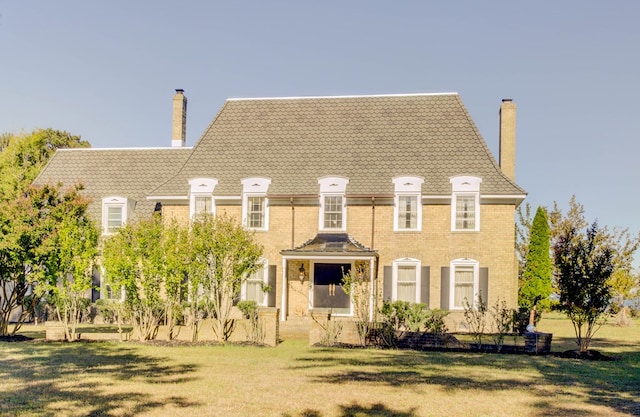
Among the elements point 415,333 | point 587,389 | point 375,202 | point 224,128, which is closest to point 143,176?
point 224,128

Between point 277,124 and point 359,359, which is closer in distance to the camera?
point 359,359

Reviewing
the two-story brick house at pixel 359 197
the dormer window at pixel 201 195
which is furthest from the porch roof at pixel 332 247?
the dormer window at pixel 201 195

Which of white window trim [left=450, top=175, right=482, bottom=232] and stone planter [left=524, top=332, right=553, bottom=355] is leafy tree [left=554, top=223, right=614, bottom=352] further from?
white window trim [left=450, top=175, right=482, bottom=232]

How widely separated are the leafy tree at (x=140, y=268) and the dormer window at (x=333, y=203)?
8836 mm

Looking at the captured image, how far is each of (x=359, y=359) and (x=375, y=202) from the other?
11.4m

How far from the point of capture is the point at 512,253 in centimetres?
2628

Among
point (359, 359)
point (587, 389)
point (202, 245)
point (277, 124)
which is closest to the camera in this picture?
point (587, 389)

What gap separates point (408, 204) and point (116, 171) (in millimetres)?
14492

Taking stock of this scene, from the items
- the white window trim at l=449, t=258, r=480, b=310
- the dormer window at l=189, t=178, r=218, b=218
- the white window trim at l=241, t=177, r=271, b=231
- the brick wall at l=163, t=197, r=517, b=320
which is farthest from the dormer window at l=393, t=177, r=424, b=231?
the dormer window at l=189, t=178, r=218, b=218

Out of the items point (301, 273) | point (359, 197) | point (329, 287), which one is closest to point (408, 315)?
point (329, 287)

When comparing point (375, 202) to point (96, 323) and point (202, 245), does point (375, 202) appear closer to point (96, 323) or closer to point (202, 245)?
point (202, 245)

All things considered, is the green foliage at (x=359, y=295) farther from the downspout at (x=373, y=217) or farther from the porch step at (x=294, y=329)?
the porch step at (x=294, y=329)

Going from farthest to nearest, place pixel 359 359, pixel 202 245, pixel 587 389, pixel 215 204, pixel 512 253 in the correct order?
pixel 215 204 < pixel 512 253 < pixel 202 245 < pixel 359 359 < pixel 587 389

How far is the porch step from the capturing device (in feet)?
76.0
